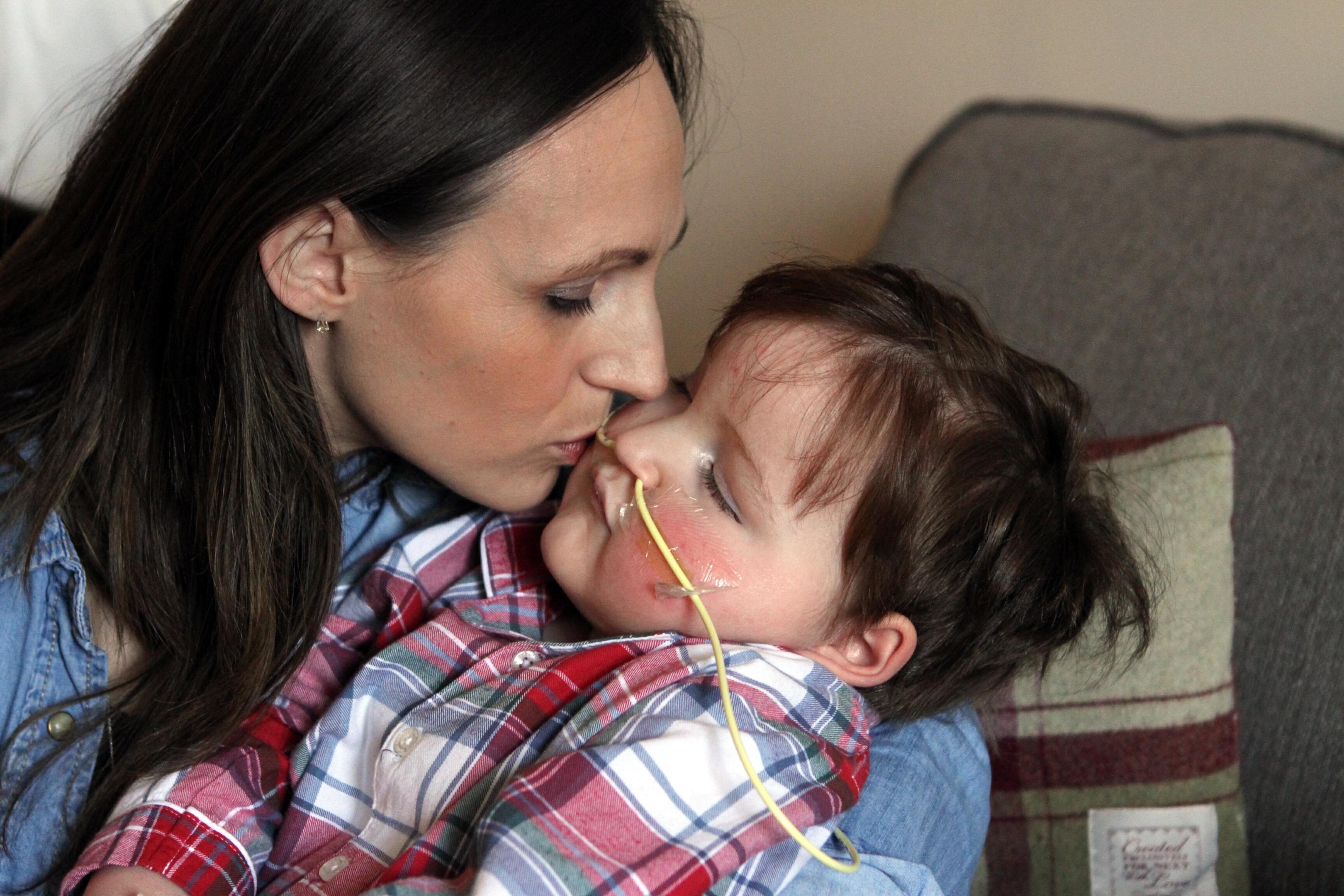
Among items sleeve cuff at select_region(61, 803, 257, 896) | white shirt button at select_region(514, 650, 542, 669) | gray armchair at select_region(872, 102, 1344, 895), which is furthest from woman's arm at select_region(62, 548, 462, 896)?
gray armchair at select_region(872, 102, 1344, 895)

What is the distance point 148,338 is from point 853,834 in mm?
906

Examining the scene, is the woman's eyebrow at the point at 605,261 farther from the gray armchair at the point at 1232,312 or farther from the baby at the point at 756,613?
the gray armchair at the point at 1232,312

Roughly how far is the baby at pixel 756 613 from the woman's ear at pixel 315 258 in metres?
0.33

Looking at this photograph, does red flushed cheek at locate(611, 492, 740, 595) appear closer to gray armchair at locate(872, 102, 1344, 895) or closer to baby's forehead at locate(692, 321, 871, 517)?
baby's forehead at locate(692, 321, 871, 517)

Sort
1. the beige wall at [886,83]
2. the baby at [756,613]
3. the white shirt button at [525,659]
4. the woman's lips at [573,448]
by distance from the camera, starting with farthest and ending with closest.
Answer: the beige wall at [886,83] < the woman's lips at [573,448] < the white shirt button at [525,659] < the baby at [756,613]

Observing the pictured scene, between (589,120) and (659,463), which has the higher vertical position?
(589,120)

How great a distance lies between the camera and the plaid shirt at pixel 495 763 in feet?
3.27

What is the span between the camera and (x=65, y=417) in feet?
4.21

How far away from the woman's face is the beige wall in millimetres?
890

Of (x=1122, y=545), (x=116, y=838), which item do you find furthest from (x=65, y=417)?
(x=1122, y=545)

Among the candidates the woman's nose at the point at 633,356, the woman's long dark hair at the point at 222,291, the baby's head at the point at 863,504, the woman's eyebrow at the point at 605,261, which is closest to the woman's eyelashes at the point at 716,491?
the baby's head at the point at 863,504

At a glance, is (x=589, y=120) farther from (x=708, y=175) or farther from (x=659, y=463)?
(x=708, y=175)

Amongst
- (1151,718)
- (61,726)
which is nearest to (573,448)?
(61,726)

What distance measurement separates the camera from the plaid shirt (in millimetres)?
996
